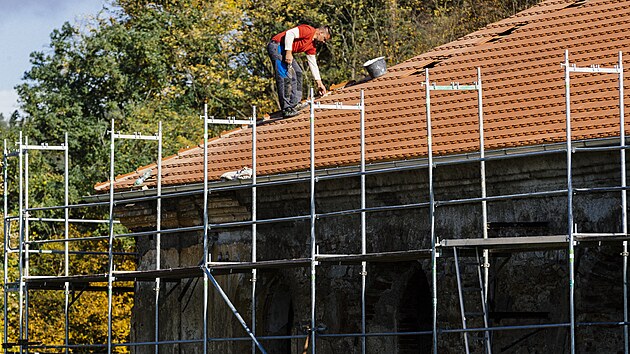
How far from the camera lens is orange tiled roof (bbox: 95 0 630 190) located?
55.8ft

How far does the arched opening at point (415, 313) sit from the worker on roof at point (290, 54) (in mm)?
4125

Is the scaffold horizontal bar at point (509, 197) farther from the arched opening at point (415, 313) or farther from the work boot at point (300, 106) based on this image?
the work boot at point (300, 106)

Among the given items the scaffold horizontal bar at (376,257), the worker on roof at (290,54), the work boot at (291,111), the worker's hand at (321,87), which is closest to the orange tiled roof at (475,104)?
the work boot at (291,111)

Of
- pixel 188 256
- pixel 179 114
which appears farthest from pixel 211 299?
pixel 179 114

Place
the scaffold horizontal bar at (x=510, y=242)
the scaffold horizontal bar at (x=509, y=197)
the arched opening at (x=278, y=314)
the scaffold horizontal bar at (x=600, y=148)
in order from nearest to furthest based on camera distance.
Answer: the scaffold horizontal bar at (x=510, y=242)
the scaffold horizontal bar at (x=600, y=148)
the scaffold horizontal bar at (x=509, y=197)
the arched opening at (x=278, y=314)

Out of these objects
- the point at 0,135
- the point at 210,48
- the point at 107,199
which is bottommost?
the point at 107,199

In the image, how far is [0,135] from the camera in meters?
40.7

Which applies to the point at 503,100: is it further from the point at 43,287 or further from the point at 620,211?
the point at 43,287

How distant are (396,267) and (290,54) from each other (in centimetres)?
410

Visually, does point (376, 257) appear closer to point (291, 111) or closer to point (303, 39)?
point (291, 111)

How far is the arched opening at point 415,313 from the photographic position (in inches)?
727

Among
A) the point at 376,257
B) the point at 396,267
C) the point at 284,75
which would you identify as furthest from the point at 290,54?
the point at 376,257

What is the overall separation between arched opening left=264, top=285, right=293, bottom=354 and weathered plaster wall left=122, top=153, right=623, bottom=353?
1 cm

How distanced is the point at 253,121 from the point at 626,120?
17.3 ft
